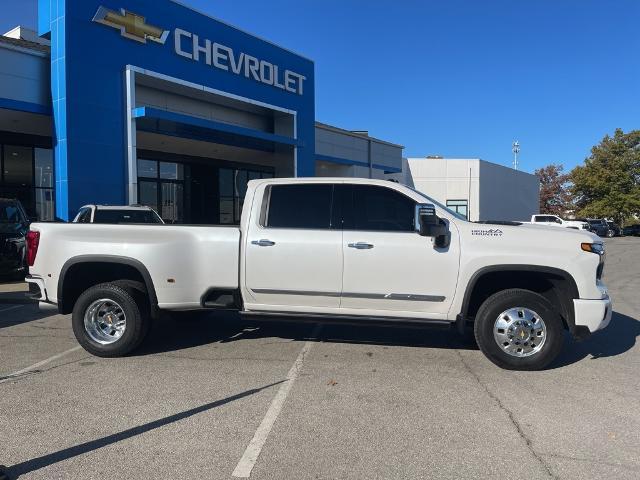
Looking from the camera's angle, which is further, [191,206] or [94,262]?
[191,206]

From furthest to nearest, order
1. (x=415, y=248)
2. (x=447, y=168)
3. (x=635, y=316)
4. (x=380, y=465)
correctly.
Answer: (x=447, y=168) → (x=635, y=316) → (x=415, y=248) → (x=380, y=465)

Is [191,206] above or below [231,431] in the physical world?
above

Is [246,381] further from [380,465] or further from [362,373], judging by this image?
[380,465]

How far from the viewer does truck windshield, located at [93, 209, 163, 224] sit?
1222 cm

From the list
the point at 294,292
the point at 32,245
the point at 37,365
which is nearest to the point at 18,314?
the point at 32,245

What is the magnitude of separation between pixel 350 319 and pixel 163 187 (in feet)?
62.6

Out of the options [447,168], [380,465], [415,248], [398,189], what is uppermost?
[447,168]

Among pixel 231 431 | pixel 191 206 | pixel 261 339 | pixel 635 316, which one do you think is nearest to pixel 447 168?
pixel 191 206

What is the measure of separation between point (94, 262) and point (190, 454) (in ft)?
10.6

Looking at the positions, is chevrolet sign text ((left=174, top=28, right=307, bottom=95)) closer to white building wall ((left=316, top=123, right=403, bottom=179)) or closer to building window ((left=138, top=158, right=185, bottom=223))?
white building wall ((left=316, top=123, right=403, bottom=179))

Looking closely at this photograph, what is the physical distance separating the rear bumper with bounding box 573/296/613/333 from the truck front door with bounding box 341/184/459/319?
1.23 metres

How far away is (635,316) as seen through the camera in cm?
856

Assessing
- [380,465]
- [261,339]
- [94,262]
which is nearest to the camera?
[380,465]

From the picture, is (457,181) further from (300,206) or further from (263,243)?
(263,243)
